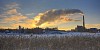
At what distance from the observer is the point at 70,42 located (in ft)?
57.8

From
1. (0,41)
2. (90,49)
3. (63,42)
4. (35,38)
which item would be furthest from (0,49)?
(90,49)

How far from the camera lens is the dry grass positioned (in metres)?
16.8

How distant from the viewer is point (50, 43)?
56.8 ft

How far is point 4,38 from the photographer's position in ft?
56.2

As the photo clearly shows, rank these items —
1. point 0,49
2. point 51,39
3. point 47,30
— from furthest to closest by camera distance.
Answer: point 47,30
point 51,39
point 0,49

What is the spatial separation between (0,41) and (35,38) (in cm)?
173

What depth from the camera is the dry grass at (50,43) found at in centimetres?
1681

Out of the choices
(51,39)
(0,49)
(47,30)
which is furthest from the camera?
(47,30)

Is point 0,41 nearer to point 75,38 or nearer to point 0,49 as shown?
point 0,49

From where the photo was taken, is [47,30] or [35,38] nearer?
[35,38]

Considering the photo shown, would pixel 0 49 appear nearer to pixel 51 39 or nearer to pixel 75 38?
pixel 51 39

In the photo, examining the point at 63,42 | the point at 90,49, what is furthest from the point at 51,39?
the point at 90,49

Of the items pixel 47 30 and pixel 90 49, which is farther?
pixel 47 30

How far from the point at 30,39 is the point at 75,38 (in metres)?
2.30
